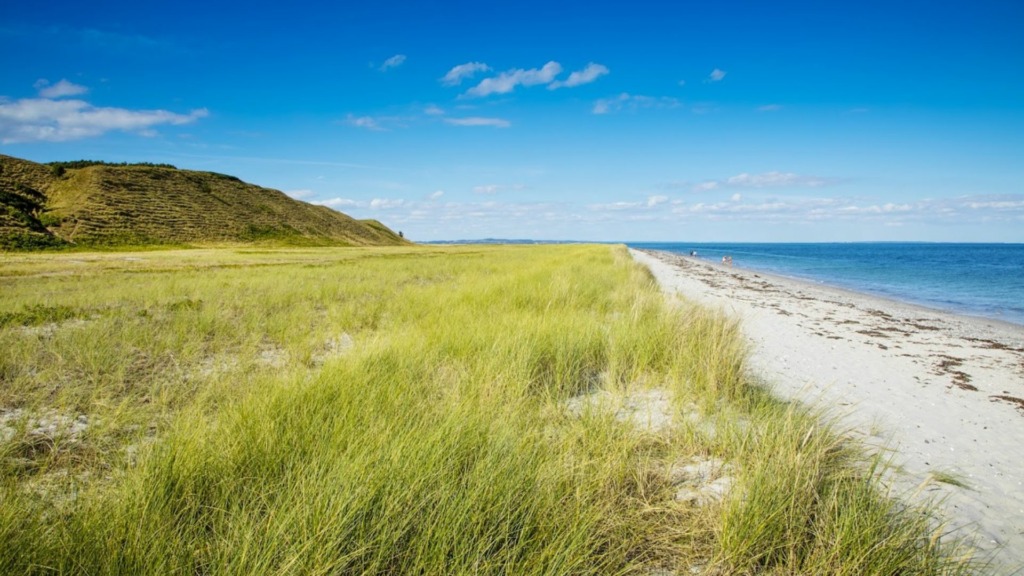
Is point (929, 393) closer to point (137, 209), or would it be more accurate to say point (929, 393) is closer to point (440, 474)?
point (440, 474)

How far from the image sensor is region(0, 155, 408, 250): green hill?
4350 cm

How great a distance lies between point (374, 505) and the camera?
2.00 metres

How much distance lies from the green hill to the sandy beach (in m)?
52.8

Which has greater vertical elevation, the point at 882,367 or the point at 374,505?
the point at 374,505

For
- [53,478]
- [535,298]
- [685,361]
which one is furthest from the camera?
[535,298]

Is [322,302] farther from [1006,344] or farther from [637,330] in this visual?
[1006,344]

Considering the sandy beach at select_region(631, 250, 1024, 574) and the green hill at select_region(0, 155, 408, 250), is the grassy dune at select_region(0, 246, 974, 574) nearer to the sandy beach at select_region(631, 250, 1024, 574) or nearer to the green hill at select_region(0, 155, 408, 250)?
the sandy beach at select_region(631, 250, 1024, 574)

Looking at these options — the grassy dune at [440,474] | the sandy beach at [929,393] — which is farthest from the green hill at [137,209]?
the sandy beach at [929,393]

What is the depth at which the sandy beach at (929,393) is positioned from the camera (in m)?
3.07

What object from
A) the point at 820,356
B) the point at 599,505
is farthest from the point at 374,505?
the point at 820,356

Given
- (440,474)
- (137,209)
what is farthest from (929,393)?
(137,209)

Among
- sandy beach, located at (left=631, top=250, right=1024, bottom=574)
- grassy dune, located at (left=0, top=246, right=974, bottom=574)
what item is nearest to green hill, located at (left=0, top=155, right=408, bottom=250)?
grassy dune, located at (left=0, top=246, right=974, bottom=574)

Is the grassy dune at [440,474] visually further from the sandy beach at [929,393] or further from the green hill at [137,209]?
the green hill at [137,209]

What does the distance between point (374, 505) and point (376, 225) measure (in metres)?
124
